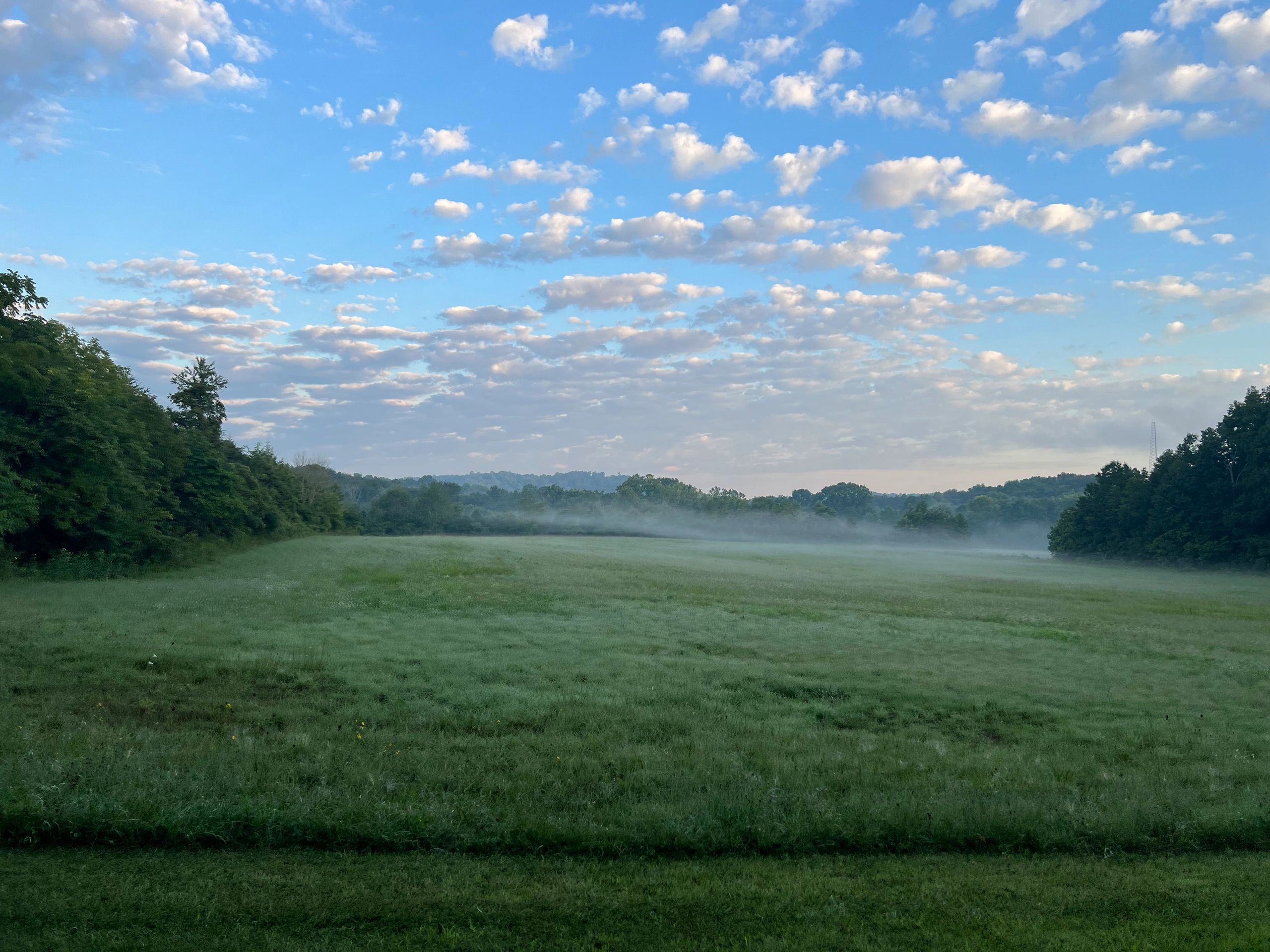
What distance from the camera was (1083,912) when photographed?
20.4ft

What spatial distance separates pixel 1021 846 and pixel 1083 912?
1.68 metres

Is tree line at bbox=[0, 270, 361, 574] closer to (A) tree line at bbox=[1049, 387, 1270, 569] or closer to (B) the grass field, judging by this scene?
(B) the grass field

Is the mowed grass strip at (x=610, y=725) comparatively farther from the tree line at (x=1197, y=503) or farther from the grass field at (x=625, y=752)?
the tree line at (x=1197, y=503)

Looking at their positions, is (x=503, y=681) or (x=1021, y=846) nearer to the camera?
(x=1021, y=846)

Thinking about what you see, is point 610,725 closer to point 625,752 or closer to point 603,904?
point 625,752

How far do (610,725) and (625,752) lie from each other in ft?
5.31

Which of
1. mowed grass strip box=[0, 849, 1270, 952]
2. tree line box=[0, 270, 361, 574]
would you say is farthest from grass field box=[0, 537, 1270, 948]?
tree line box=[0, 270, 361, 574]

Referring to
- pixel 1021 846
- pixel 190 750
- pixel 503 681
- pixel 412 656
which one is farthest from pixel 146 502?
pixel 1021 846

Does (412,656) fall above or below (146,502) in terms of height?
below

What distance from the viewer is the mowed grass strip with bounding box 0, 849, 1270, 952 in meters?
5.51

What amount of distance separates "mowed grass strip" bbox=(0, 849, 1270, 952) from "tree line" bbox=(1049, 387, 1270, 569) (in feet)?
268

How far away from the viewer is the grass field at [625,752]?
22.5 feet

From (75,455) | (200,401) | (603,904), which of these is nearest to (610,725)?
(603,904)

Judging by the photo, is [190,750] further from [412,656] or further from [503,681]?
[412,656]
